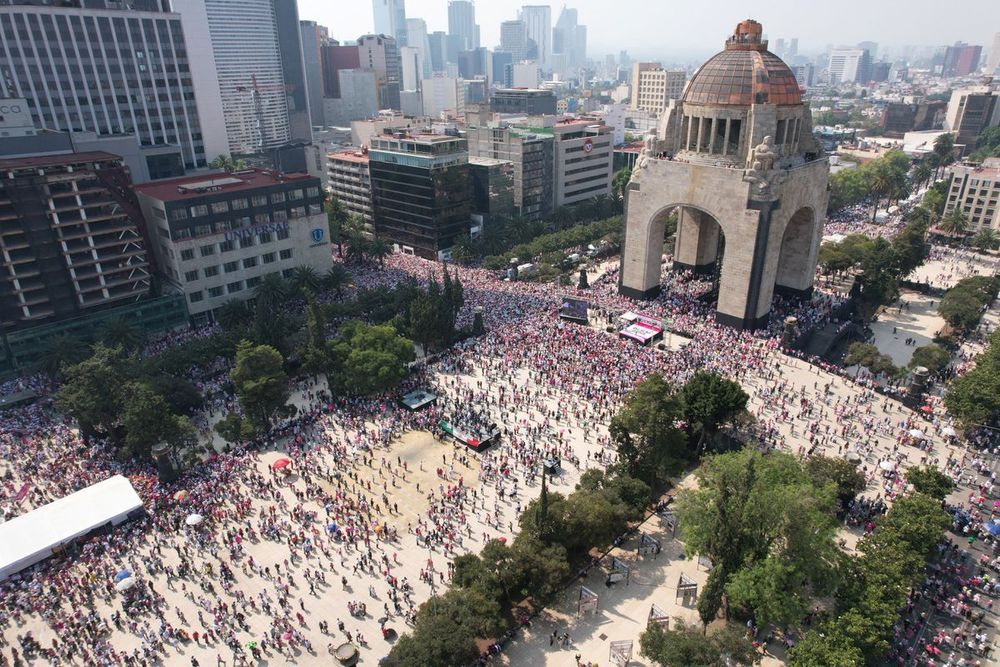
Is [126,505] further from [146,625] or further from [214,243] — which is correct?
[214,243]

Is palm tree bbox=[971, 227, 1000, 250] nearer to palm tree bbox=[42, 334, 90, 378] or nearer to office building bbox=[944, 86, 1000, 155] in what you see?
office building bbox=[944, 86, 1000, 155]

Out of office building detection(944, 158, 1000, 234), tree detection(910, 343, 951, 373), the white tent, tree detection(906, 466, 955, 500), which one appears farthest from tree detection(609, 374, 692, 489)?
office building detection(944, 158, 1000, 234)

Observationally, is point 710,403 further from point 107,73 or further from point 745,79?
point 107,73

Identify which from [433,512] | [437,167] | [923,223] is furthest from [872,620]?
[923,223]

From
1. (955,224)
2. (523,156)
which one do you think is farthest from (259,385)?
(955,224)

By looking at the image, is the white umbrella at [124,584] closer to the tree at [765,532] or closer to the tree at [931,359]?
the tree at [765,532]

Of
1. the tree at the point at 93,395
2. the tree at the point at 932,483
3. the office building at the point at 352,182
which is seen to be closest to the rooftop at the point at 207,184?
the office building at the point at 352,182
